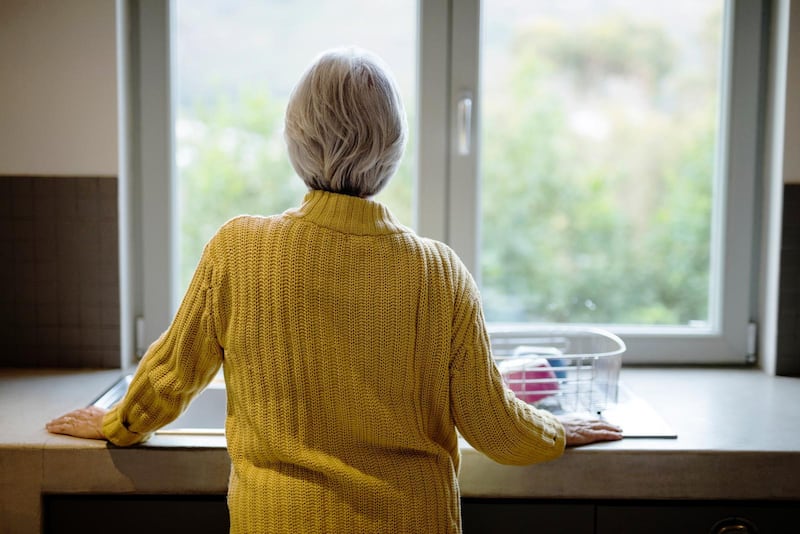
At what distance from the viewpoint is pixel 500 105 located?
6.86 ft

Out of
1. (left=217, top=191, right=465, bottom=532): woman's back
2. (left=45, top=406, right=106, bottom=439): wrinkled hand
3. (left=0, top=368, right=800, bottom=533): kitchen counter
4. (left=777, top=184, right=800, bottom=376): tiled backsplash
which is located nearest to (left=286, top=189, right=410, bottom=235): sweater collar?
(left=217, top=191, right=465, bottom=532): woman's back

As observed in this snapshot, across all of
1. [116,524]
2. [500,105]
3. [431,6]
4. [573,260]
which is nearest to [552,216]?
[573,260]

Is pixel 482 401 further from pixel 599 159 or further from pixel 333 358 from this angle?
pixel 599 159

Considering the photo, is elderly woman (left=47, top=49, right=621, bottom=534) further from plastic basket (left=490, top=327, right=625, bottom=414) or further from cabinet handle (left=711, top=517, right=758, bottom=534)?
cabinet handle (left=711, top=517, right=758, bottom=534)

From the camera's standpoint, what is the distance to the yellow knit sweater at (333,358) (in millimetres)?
1188

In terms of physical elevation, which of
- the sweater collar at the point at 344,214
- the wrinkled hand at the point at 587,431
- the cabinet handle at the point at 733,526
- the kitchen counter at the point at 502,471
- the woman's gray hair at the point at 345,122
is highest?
the woman's gray hair at the point at 345,122

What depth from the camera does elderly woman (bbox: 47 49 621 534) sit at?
46.5 inches

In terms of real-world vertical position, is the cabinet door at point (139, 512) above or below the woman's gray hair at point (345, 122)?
below

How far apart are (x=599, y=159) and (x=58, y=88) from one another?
1.26 metres

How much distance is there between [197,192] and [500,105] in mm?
756

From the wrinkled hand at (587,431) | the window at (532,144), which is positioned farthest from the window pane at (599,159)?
the wrinkled hand at (587,431)

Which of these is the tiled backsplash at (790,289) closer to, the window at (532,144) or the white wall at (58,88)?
the window at (532,144)

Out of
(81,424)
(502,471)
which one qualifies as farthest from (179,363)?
(502,471)

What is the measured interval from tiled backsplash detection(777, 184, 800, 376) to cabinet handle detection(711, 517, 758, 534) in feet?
2.05
